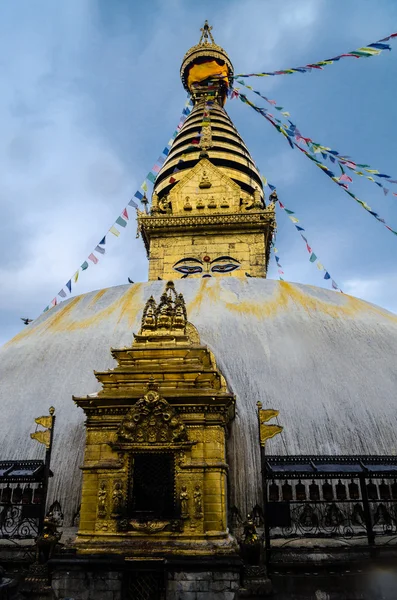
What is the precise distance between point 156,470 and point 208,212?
1339 centimetres

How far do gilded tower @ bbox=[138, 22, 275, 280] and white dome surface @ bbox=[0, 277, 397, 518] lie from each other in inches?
250

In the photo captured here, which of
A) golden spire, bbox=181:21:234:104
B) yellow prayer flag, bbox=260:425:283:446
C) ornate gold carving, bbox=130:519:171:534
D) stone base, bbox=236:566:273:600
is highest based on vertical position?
golden spire, bbox=181:21:234:104

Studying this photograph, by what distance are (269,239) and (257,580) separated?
1529 centimetres

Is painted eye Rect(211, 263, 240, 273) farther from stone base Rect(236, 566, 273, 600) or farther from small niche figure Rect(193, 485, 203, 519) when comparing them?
stone base Rect(236, 566, 273, 600)

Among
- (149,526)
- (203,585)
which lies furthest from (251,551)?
(149,526)

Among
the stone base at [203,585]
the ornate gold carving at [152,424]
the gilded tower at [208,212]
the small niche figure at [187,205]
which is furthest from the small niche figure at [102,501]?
the small niche figure at [187,205]

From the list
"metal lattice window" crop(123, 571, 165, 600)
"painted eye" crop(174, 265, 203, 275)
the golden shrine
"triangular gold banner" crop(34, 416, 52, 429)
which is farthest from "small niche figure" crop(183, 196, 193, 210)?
"metal lattice window" crop(123, 571, 165, 600)

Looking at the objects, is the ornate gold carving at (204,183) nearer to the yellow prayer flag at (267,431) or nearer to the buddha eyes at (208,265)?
the buddha eyes at (208,265)

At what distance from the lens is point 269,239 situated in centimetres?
1855

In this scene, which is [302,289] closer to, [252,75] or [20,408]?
[20,408]

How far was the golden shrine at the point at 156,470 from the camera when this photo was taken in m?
4.67

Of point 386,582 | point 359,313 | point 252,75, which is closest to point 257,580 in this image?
point 386,582

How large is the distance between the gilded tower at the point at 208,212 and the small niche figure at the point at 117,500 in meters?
10.9

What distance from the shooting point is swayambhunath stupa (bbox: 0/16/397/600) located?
4566 millimetres
